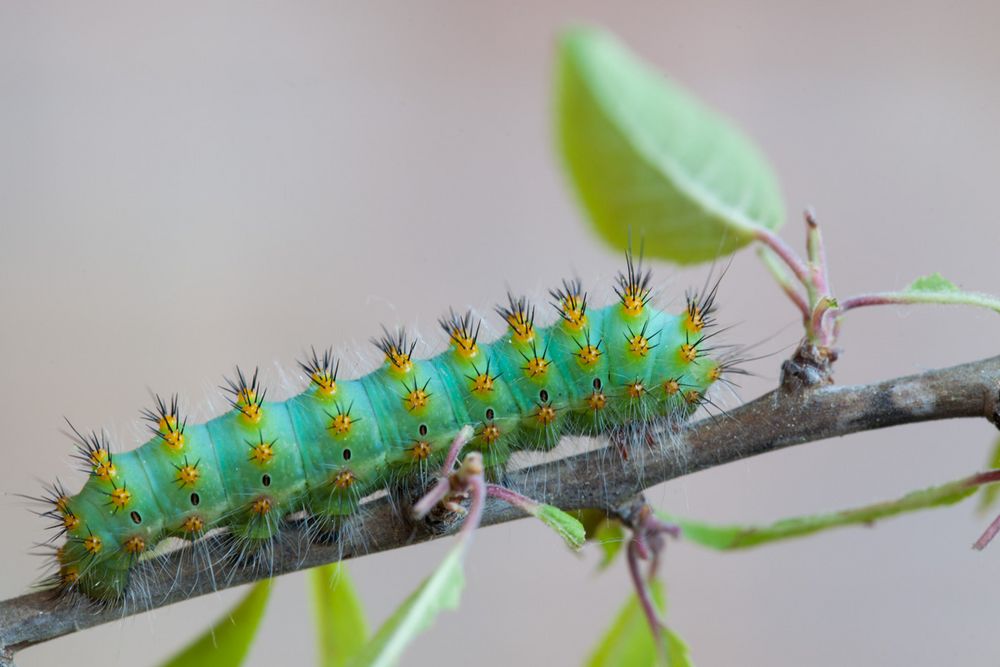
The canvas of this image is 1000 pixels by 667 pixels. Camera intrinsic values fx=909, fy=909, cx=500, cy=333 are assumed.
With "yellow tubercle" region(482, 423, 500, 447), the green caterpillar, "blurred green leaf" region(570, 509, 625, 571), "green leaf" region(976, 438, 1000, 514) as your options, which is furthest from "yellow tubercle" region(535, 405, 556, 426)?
"green leaf" region(976, 438, 1000, 514)

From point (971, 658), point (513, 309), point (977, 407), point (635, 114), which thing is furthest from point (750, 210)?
point (971, 658)

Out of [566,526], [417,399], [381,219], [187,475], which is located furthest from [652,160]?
[381,219]

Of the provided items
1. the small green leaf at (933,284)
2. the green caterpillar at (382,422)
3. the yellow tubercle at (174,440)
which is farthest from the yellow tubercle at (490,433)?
the small green leaf at (933,284)

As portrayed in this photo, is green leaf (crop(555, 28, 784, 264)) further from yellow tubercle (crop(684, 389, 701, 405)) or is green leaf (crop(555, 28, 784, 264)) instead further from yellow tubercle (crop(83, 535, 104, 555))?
yellow tubercle (crop(83, 535, 104, 555))

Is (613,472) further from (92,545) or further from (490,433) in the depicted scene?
(92,545)

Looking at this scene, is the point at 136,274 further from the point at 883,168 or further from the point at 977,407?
the point at 977,407

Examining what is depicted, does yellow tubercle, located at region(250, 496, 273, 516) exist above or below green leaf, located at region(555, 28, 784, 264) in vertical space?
below
